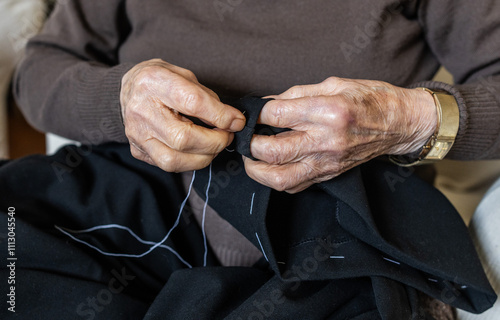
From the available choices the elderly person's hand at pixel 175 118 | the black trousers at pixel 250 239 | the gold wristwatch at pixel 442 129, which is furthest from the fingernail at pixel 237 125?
the gold wristwatch at pixel 442 129

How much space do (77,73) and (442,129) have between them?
699 mm

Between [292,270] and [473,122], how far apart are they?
40 cm

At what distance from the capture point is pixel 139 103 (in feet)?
2.05

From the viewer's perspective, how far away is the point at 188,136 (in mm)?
571

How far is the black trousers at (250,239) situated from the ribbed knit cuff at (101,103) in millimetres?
82

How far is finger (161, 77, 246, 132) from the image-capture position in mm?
571

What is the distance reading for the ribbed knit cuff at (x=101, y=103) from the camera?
29.4 inches

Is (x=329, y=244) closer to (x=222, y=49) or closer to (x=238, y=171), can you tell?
(x=238, y=171)

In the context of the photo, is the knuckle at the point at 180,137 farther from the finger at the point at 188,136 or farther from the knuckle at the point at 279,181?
the knuckle at the point at 279,181

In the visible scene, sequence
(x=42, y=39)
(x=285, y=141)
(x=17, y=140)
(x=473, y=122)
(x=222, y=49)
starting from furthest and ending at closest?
1. (x=17, y=140)
2. (x=42, y=39)
3. (x=222, y=49)
4. (x=473, y=122)
5. (x=285, y=141)

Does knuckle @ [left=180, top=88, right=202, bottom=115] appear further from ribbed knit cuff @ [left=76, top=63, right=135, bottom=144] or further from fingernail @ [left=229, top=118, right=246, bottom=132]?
ribbed knit cuff @ [left=76, top=63, right=135, bottom=144]

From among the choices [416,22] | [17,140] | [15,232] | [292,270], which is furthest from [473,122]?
[17,140]

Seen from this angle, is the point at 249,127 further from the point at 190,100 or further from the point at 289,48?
the point at 289,48

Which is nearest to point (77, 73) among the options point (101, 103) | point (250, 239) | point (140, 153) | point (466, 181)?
point (101, 103)
